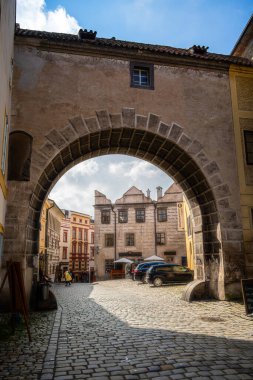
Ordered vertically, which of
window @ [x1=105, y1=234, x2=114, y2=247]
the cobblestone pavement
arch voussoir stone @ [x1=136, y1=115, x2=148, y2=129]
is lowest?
the cobblestone pavement

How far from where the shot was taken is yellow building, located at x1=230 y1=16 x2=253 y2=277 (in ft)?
37.2

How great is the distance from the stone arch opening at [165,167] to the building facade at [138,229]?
A: 2488 centimetres

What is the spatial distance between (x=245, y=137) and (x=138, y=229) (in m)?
27.6

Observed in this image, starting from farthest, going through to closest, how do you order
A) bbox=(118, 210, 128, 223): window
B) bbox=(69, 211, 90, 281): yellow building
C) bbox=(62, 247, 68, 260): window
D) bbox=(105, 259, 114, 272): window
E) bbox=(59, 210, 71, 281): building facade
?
1. bbox=(62, 247, 68, 260): window
2. bbox=(59, 210, 71, 281): building facade
3. bbox=(69, 211, 90, 281): yellow building
4. bbox=(118, 210, 128, 223): window
5. bbox=(105, 259, 114, 272): window

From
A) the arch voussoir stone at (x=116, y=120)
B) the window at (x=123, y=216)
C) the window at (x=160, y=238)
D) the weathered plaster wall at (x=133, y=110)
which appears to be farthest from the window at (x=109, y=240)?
the arch voussoir stone at (x=116, y=120)

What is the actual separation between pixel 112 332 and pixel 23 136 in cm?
677

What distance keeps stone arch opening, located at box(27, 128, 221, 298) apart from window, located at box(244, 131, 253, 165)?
6.71 feet

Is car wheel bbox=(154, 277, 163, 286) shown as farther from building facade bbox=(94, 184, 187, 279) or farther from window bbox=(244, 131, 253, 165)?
building facade bbox=(94, 184, 187, 279)

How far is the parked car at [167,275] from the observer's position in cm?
1977

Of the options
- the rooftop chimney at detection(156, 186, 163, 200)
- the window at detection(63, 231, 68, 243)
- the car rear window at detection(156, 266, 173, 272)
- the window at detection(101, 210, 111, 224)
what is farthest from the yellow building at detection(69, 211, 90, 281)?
the car rear window at detection(156, 266, 173, 272)

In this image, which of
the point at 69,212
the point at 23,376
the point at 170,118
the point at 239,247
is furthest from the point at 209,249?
the point at 69,212

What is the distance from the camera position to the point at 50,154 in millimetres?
10453

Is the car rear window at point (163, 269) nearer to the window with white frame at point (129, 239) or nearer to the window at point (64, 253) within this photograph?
the window with white frame at point (129, 239)

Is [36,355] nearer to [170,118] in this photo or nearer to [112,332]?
[112,332]
